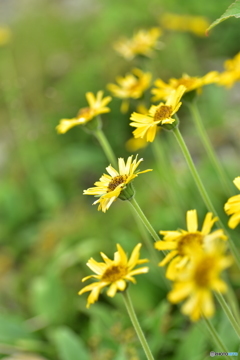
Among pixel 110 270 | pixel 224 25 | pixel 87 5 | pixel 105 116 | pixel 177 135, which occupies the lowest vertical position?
pixel 110 270

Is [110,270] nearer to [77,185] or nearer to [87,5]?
[77,185]

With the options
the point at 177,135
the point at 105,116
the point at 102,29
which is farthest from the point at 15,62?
the point at 177,135

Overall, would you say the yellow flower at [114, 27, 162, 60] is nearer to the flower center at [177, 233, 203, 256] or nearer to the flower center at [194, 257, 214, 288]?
the flower center at [177, 233, 203, 256]

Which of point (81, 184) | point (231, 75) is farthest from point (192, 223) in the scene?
point (81, 184)

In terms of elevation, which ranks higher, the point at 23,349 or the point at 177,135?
the point at 177,135

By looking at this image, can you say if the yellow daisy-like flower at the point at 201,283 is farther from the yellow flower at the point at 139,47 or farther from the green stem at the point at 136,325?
the yellow flower at the point at 139,47

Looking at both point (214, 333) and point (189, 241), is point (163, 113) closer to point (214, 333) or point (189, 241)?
point (189, 241)

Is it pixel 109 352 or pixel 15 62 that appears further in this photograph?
pixel 15 62
